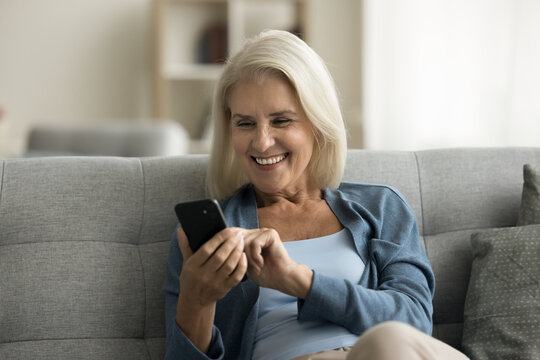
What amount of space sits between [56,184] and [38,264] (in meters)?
0.19

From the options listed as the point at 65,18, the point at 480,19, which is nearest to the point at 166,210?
the point at 480,19

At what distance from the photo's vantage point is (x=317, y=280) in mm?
1335

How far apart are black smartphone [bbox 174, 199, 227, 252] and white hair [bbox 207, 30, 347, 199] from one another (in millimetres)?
389

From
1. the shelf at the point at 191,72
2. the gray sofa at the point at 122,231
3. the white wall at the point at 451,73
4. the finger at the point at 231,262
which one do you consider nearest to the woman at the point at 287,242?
the finger at the point at 231,262

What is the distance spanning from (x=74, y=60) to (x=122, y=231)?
3.71 m

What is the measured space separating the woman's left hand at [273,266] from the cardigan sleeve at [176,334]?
0.53 ft

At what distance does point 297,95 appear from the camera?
5.00 ft

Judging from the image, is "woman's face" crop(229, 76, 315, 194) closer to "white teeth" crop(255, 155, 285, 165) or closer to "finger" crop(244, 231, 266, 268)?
"white teeth" crop(255, 155, 285, 165)

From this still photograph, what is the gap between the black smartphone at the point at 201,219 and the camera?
123cm

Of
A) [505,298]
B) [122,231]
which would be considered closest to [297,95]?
[122,231]

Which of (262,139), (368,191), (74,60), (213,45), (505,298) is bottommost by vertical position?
(505,298)

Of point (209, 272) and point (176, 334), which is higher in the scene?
point (209, 272)

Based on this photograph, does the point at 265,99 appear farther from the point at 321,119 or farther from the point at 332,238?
the point at 332,238

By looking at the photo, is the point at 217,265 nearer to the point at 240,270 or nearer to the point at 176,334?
the point at 240,270
